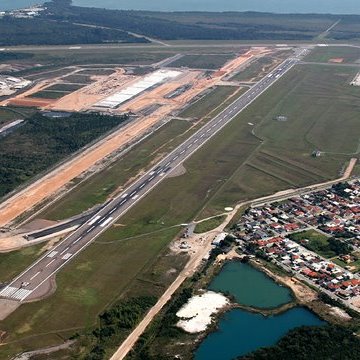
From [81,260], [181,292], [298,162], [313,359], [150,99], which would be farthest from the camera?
[150,99]

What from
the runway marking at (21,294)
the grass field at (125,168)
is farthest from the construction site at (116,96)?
the runway marking at (21,294)

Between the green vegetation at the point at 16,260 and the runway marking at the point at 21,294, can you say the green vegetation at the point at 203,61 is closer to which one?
the green vegetation at the point at 16,260

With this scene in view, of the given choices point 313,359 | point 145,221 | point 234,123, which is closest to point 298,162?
point 234,123

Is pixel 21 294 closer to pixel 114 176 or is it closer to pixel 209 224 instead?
pixel 209 224

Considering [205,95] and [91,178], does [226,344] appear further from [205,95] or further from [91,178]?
[205,95]

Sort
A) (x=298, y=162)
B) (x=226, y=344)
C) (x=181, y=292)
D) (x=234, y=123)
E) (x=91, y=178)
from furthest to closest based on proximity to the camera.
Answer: (x=234, y=123), (x=298, y=162), (x=91, y=178), (x=181, y=292), (x=226, y=344)

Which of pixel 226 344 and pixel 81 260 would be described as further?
pixel 81 260

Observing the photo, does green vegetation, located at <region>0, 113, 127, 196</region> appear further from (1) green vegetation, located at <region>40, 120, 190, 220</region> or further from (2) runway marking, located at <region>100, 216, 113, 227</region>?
(2) runway marking, located at <region>100, 216, 113, 227</region>
